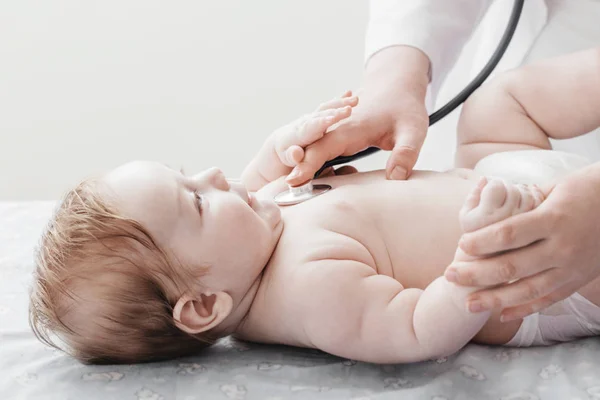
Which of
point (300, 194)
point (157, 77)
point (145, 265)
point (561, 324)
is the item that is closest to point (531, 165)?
point (561, 324)

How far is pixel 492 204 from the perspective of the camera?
2.84 ft

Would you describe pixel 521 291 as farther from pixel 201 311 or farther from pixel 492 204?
pixel 201 311

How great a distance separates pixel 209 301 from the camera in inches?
44.4

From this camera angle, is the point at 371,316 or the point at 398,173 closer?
the point at 371,316

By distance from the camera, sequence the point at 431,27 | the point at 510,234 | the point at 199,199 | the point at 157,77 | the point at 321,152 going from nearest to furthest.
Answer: the point at 510,234 < the point at 199,199 < the point at 321,152 < the point at 431,27 < the point at 157,77

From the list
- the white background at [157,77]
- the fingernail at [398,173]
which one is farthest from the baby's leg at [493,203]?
the white background at [157,77]

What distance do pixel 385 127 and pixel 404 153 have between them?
0.08 metres

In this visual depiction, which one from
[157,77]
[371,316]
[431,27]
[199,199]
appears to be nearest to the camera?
[371,316]

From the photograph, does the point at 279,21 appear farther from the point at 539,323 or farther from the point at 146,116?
the point at 539,323

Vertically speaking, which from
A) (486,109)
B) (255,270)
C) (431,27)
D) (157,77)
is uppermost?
(431,27)

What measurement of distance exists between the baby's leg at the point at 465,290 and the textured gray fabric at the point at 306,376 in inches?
2.7

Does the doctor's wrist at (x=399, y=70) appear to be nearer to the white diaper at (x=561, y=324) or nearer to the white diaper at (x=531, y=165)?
the white diaper at (x=531, y=165)

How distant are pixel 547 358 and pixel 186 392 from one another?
0.50m

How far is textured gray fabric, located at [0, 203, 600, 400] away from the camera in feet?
3.31
